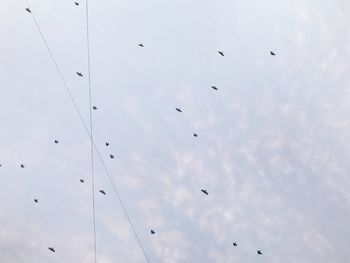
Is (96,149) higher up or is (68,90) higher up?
(68,90)

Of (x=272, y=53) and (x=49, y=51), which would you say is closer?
(x=272, y=53)

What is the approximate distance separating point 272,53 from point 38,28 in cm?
1881

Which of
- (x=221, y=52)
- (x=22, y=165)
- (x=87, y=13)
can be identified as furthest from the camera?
(x=22, y=165)

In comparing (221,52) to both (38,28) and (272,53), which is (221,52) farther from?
(38,28)

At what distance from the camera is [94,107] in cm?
4078

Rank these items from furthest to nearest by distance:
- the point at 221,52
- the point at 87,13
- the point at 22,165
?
the point at 22,165, the point at 87,13, the point at 221,52

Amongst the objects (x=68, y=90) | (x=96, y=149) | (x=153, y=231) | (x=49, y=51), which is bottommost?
(x=153, y=231)

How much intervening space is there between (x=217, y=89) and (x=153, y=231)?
43.2ft

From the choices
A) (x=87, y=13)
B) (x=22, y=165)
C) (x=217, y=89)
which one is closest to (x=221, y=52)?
(x=217, y=89)

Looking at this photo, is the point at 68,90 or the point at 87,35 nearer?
the point at 87,35

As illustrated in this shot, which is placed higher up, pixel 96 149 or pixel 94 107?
pixel 94 107

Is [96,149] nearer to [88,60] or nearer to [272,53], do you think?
[88,60]

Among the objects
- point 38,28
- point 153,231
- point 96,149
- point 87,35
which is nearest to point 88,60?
point 87,35

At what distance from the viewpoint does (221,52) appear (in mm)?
36219
